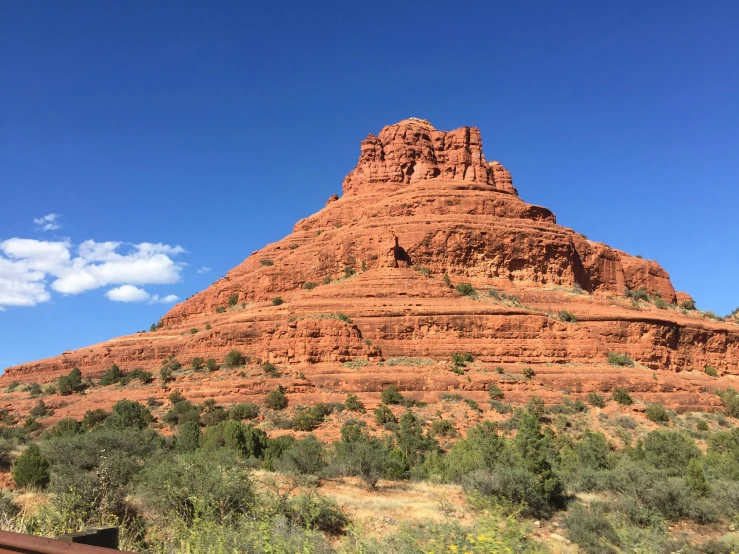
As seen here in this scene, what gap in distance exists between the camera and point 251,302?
59375 millimetres

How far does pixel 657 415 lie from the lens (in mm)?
32375

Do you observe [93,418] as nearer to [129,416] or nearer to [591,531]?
[129,416]

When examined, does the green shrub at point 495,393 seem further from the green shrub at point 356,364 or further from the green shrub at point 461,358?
the green shrub at point 356,364

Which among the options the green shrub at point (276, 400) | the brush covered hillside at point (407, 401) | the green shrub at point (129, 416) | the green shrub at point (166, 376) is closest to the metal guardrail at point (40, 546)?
the brush covered hillside at point (407, 401)

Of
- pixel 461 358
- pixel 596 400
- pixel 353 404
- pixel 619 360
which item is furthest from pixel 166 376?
pixel 619 360

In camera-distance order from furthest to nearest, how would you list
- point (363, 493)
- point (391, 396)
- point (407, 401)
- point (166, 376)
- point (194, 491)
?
point (166, 376), point (407, 401), point (391, 396), point (363, 493), point (194, 491)

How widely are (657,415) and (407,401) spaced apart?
16068 mm

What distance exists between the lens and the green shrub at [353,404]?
109ft

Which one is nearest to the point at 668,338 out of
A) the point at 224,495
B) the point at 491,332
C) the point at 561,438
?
the point at 491,332

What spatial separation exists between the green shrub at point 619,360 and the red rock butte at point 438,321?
0.73m

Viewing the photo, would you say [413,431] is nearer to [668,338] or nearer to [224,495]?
[224,495]

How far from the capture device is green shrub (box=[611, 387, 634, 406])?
1339 inches

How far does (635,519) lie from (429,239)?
3896 centimetres

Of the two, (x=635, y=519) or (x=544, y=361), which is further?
(x=544, y=361)
